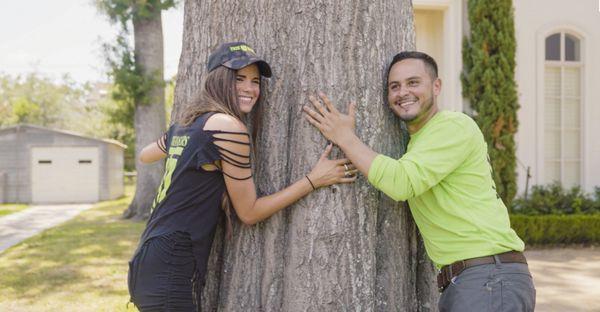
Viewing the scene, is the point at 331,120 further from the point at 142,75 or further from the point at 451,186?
the point at 142,75

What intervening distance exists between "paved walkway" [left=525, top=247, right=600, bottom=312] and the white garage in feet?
61.9

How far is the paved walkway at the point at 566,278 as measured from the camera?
7265mm

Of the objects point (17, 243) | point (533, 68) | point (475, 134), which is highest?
point (533, 68)

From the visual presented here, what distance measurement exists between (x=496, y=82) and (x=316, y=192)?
29.1 ft

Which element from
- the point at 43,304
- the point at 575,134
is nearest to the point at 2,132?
the point at 43,304

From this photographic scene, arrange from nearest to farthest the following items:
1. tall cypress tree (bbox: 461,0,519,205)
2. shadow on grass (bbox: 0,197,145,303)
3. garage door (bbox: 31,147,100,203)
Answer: shadow on grass (bbox: 0,197,145,303) < tall cypress tree (bbox: 461,0,519,205) < garage door (bbox: 31,147,100,203)

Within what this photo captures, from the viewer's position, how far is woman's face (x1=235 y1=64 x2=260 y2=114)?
128 inches

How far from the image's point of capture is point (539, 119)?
1229cm

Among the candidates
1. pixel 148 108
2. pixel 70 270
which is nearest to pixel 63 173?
pixel 148 108

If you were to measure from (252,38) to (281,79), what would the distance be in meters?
0.32

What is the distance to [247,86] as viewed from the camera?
3275 millimetres

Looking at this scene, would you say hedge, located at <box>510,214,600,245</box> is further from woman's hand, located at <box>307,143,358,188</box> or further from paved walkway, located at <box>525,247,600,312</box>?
woman's hand, located at <box>307,143,358,188</box>

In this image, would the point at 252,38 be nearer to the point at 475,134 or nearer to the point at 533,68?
the point at 475,134

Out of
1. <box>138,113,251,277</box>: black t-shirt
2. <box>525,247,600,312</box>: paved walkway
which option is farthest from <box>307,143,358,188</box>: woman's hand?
<box>525,247,600,312</box>: paved walkway
